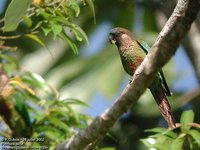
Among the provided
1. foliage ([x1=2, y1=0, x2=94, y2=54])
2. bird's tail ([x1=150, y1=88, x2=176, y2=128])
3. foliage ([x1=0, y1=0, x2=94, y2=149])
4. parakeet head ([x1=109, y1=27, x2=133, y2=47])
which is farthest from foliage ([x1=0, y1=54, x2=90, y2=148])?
bird's tail ([x1=150, y1=88, x2=176, y2=128])

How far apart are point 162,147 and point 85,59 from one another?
293 centimetres

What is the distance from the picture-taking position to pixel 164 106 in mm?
2525

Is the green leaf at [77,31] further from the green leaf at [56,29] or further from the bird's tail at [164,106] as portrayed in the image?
the bird's tail at [164,106]

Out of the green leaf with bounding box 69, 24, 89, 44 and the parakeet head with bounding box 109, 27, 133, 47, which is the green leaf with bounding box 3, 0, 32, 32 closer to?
the green leaf with bounding box 69, 24, 89, 44

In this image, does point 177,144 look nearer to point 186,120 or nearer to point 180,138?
point 180,138

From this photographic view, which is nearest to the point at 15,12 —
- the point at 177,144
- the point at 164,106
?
the point at 164,106

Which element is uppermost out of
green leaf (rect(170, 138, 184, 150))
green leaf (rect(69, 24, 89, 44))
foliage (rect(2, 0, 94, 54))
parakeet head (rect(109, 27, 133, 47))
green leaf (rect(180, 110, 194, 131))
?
foliage (rect(2, 0, 94, 54))

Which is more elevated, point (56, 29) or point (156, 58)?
point (56, 29)

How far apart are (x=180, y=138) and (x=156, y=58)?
108cm

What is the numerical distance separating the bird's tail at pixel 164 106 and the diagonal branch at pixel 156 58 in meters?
0.37

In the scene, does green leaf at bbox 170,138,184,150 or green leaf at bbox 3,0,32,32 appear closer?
green leaf at bbox 3,0,32,32

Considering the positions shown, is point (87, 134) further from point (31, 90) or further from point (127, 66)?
point (31, 90)

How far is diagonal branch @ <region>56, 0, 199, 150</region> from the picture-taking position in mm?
1771

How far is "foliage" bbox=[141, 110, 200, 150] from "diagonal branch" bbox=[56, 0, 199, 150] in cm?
64
